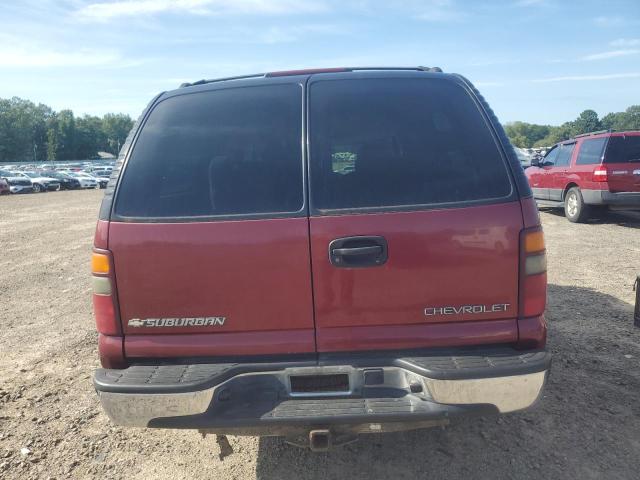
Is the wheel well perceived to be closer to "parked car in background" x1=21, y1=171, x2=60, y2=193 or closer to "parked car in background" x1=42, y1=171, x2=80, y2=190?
"parked car in background" x1=21, y1=171, x2=60, y2=193

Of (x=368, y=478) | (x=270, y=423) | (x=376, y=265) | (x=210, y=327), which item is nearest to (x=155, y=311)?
(x=210, y=327)

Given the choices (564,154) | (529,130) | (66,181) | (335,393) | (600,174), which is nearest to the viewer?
(335,393)

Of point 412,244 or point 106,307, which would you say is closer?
point 412,244

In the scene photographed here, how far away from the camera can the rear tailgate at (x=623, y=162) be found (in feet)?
31.9

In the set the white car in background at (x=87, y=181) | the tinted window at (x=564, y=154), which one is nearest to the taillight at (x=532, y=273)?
the tinted window at (x=564, y=154)

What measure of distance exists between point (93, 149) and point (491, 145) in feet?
478

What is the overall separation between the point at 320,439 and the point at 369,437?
40.4 inches

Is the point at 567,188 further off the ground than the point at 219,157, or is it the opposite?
the point at 219,157

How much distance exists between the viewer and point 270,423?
2100mm

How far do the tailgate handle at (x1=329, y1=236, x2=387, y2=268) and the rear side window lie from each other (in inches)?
383

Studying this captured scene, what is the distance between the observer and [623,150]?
389 inches

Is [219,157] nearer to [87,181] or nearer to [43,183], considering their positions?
[43,183]

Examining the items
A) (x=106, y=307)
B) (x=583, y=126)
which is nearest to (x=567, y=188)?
(x=106, y=307)

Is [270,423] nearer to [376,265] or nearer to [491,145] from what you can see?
[376,265]
